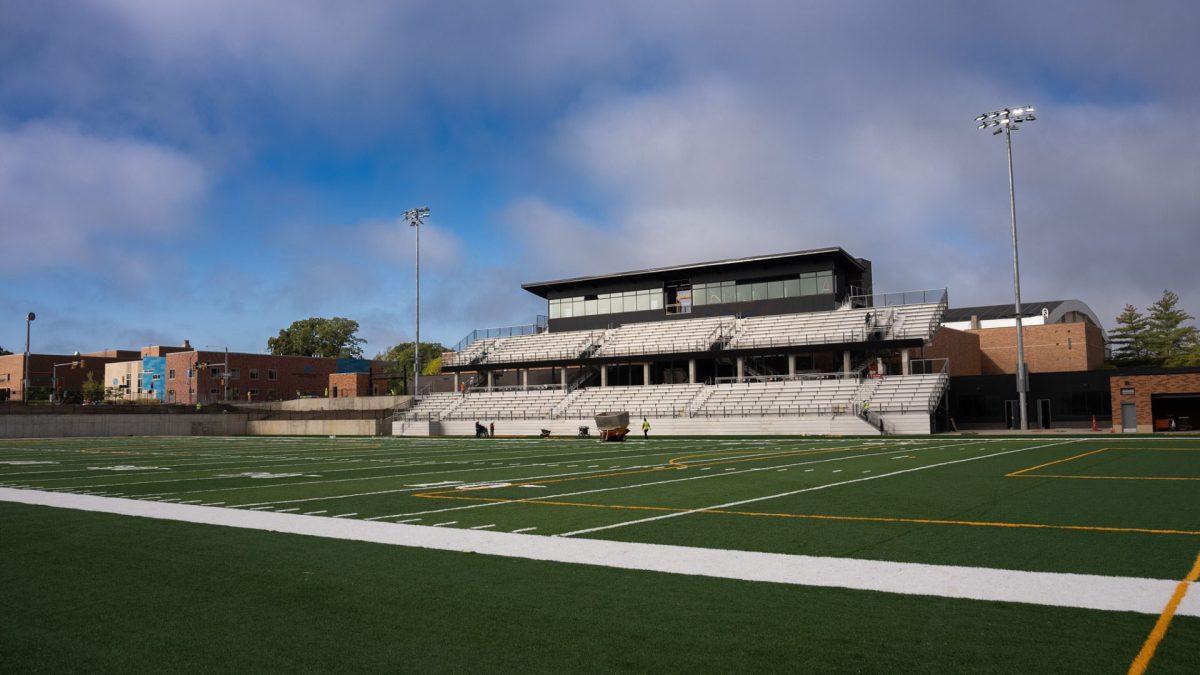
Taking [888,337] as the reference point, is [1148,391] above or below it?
below

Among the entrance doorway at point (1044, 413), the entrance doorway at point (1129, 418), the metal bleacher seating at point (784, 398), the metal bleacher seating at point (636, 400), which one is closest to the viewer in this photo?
the entrance doorway at point (1129, 418)

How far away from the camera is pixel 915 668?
4.70 m

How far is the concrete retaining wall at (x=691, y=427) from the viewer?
43.1m

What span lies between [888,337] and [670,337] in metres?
15.6

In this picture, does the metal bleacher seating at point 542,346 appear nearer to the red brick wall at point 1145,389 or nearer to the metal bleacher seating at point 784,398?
the metal bleacher seating at point 784,398

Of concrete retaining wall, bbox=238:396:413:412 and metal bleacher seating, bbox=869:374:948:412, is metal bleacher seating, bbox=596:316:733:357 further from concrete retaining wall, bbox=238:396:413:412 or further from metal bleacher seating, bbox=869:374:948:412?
concrete retaining wall, bbox=238:396:413:412

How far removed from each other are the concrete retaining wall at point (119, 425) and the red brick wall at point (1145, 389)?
60.3 metres

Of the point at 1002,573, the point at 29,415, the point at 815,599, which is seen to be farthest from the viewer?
the point at 29,415

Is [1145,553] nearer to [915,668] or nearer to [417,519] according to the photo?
[915,668]

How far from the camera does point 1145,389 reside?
43.0 m

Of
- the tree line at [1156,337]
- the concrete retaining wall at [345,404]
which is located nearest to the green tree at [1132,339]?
the tree line at [1156,337]


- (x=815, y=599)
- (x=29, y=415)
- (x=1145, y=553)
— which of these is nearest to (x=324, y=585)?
(x=815, y=599)

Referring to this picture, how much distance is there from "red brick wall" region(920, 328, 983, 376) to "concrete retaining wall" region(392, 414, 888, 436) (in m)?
14.2


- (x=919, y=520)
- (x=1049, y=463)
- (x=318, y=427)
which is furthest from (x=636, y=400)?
(x=919, y=520)
